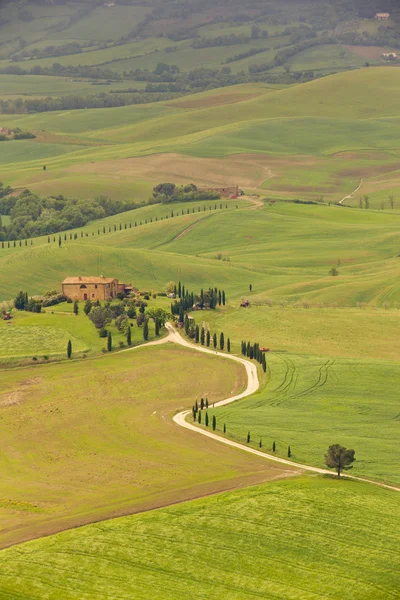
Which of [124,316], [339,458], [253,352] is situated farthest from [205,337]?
[339,458]

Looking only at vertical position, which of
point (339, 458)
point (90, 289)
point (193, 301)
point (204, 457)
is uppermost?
point (90, 289)

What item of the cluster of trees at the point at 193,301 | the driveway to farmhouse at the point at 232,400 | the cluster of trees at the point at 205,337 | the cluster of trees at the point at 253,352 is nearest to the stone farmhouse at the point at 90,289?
the cluster of trees at the point at 193,301

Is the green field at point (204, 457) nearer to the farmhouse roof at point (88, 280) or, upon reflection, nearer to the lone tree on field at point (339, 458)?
the lone tree on field at point (339, 458)

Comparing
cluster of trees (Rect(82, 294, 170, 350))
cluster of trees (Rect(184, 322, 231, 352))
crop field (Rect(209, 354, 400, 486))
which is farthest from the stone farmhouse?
crop field (Rect(209, 354, 400, 486))

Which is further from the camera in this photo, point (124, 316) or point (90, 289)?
point (90, 289)

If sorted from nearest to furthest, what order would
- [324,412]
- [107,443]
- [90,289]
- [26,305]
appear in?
1. [107,443]
2. [324,412]
3. [26,305]
4. [90,289]

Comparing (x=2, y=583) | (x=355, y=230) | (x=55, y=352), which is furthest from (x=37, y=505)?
(x=355, y=230)

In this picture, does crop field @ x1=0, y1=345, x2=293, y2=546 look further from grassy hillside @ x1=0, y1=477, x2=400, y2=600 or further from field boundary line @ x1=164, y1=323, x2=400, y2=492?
grassy hillside @ x1=0, y1=477, x2=400, y2=600

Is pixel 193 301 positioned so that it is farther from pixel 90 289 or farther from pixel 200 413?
pixel 200 413
